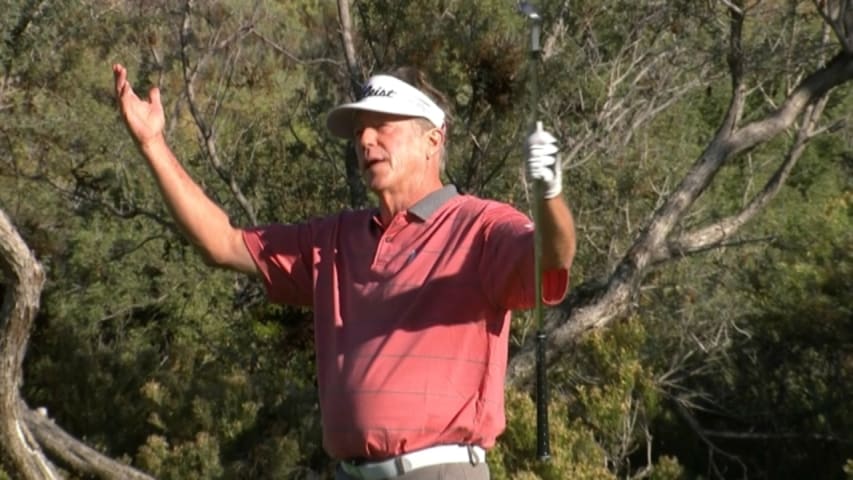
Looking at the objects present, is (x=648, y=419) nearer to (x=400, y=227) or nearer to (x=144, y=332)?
(x=144, y=332)

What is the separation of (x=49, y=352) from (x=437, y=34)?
12.1ft

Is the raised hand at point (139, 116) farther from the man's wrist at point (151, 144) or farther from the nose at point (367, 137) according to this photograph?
the nose at point (367, 137)

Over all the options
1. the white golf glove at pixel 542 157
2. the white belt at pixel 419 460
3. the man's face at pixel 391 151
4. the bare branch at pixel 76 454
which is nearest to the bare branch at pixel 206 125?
the bare branch at pixel 76 454

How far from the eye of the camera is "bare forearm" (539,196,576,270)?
3160 millimetres

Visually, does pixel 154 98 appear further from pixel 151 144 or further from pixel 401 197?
pixel 401 197

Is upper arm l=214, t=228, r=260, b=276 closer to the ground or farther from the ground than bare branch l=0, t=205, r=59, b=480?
farther from the ground

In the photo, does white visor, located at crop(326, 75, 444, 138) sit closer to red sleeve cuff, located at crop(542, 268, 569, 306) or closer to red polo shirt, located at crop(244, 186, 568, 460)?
red polo shirt, located at crop(244, 186, 568, 460)

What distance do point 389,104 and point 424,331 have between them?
517 millimetres

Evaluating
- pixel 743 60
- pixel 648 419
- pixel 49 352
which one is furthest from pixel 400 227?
pixel 49 352

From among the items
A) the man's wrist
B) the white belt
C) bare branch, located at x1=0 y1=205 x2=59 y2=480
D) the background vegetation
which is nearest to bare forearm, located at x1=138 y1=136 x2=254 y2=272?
the man's wrist

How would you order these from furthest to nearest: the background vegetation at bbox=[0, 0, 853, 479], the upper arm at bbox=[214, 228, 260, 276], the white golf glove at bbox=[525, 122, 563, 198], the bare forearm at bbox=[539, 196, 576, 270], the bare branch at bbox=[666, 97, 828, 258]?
1. the bare branch at bbox=[666, 97, 828, 258]
2. the background vegetation at bbox=[0, 0, 853, 479]
3. the upper arm at bbox=[214, 228, 260, 276]
4. the bare forearm at bbox=[539, 196, 576, 270]
5. the white golf glove at bbox=[525, 122, 563, 198]

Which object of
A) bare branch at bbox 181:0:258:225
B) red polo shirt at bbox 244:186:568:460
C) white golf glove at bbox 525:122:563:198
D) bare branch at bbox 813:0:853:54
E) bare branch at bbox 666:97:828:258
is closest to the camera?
white golf glove at bbox 525:122:563:198

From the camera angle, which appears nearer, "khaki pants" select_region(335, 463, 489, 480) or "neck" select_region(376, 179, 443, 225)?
"khaki pants" select_region(335, 463, 489, 480)

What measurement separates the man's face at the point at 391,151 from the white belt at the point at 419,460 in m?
0.57
